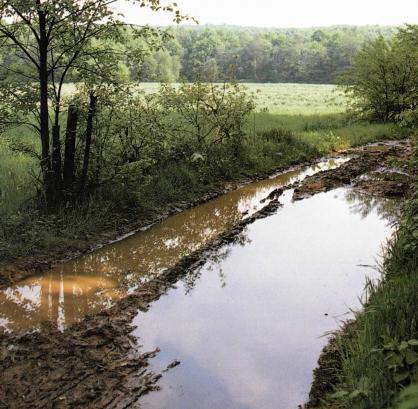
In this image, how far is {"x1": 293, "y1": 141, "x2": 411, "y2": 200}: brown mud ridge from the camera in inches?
450

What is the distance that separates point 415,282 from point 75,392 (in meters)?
3.26

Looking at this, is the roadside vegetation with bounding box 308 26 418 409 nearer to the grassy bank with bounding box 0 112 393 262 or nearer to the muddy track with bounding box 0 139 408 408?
the muddy track with bounding box 0 139 408 408

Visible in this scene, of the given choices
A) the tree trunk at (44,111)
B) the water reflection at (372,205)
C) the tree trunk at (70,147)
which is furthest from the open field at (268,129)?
the water reflection at (372,205)

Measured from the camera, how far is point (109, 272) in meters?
7.02

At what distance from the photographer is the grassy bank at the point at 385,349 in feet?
10.4

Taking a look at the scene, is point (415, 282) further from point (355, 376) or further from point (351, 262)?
point (351, 262)

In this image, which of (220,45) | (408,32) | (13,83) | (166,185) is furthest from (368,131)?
(220,45)

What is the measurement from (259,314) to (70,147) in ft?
15.6

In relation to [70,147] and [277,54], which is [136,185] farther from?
[277,54]

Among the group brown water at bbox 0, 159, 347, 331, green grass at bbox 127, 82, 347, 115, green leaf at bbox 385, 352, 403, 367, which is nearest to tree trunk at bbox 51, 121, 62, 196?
brown water at bbox 0, 159, 347, 331

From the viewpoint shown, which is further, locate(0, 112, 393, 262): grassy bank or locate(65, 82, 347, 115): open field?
locate(65, 82, 347, 115): open field

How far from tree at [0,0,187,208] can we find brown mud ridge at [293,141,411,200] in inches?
212

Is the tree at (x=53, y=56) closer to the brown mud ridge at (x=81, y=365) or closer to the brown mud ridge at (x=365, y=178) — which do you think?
the brown mud ridge at (x=81, y=365)

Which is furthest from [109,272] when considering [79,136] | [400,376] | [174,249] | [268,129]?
[268,129]
